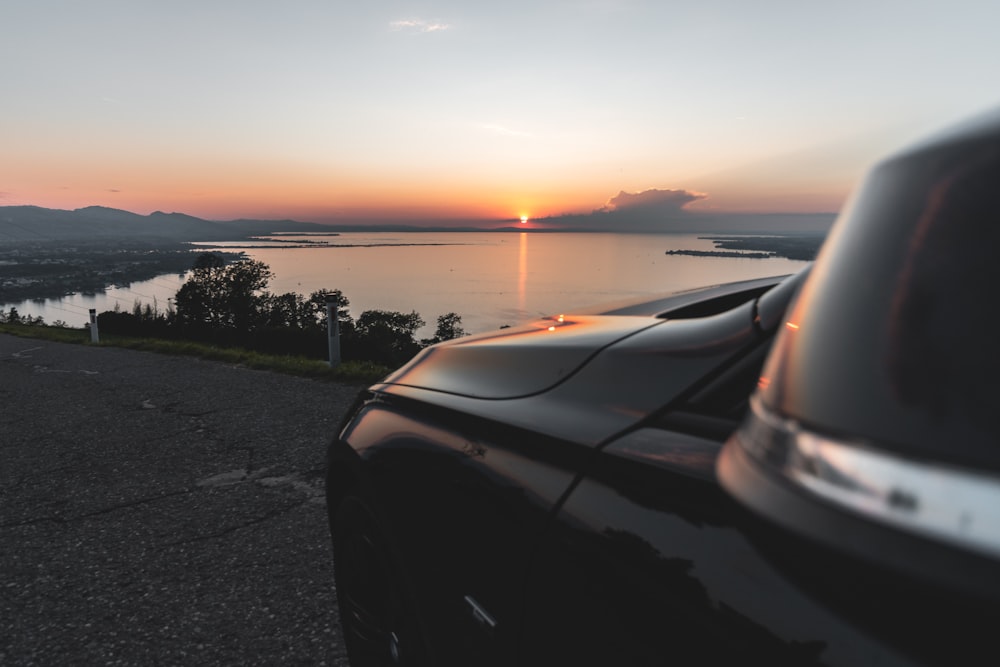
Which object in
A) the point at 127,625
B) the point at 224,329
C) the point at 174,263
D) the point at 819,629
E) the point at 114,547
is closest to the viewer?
the point at 819,629

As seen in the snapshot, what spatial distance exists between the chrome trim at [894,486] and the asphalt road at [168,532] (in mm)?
2377

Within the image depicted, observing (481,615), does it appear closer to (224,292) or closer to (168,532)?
(168,532)

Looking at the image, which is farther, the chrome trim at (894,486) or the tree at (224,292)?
the tree at (224,292)

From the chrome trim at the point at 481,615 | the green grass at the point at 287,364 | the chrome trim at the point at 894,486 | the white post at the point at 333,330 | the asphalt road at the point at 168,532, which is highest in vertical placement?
the chrome trim at the point at 894,486

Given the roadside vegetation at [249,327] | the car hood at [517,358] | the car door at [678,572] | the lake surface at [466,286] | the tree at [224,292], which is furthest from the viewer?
the lake surface at [466,286]

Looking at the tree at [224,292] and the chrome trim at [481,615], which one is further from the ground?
the chrome trim at [481,615]

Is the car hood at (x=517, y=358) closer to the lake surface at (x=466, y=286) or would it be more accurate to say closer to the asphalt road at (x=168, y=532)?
the asphalt road at (x=168, y=532)

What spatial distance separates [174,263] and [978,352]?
16470cm

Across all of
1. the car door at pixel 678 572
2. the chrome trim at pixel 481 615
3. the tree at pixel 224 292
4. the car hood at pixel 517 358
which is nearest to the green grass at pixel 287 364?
the car hood at pixel 517 358

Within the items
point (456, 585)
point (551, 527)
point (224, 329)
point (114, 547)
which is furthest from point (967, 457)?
point (224, 329)

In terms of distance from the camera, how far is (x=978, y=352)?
0.50m

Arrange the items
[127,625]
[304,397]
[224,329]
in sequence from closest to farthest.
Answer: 1. [127,625]
2. [304,397]
3. [224,329]

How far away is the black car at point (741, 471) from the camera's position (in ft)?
1.60

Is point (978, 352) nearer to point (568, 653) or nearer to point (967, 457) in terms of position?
point (967, 457)
